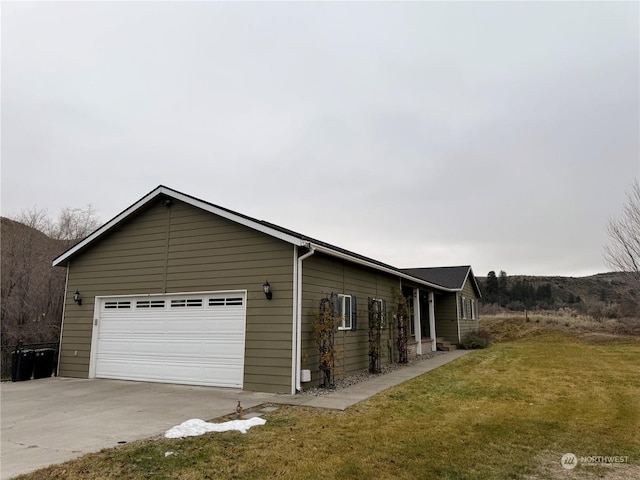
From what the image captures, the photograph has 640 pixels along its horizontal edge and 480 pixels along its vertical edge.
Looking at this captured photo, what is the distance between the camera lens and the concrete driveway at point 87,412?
4660 mm

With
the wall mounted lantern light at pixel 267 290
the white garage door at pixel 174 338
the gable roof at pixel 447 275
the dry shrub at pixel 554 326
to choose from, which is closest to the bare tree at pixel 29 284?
→ the white garage door at pixel 174 338

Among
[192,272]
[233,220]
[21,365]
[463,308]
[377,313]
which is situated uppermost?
[233,220]

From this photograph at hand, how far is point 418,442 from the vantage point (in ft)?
15.8

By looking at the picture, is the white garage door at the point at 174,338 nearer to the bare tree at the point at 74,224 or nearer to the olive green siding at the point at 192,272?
the olive green siding at the point at 192,272

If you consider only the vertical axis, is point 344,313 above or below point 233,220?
below

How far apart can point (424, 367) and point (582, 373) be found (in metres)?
4.03

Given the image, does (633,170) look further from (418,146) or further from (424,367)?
(424,367)

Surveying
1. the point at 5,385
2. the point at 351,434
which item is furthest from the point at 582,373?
the point at 5,385

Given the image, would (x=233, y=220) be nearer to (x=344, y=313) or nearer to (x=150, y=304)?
(x=150, y=304)

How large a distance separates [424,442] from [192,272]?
665 centimetres

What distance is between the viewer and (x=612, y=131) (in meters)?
11.9

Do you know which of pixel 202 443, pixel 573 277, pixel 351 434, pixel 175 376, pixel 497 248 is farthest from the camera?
pixel 573 277

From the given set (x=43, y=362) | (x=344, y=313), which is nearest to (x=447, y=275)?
(x=344, y=313)

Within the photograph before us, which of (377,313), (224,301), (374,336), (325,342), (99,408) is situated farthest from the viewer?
(377,313)
